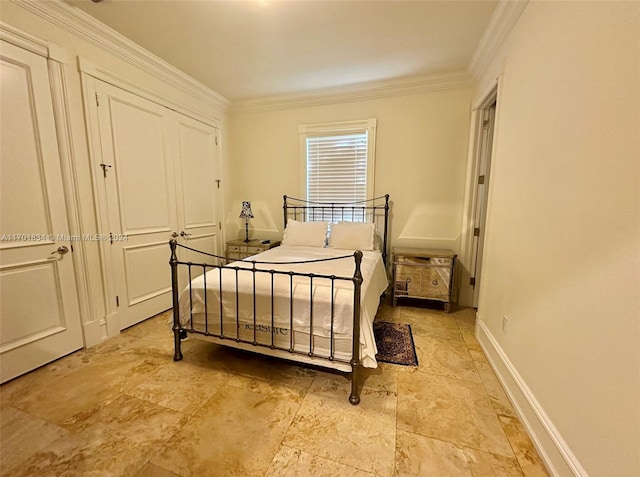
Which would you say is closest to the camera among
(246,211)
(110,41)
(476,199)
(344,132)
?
(110,41)

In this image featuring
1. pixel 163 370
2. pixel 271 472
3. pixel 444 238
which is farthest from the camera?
pixel 444 238

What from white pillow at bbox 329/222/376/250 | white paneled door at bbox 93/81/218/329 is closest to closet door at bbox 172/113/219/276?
white paneled door at bbox 93/81/218/329

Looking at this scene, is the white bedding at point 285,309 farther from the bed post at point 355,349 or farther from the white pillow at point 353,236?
the white pillow at point 353,236

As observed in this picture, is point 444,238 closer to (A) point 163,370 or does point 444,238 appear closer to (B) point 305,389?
(B) point 305,389

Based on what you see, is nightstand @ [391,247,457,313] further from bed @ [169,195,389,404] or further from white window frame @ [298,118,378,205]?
white window frame @ [298,118,378,205]

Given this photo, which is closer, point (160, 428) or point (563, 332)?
point (563, 332)

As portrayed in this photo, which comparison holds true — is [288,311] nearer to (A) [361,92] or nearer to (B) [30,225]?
(B) [30,225]

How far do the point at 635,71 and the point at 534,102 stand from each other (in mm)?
748

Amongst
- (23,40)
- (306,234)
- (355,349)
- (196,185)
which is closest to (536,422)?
(355,349)

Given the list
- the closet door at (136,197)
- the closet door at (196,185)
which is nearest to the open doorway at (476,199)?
the closet door at (196,185)

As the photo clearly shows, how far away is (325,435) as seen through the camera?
1401mm

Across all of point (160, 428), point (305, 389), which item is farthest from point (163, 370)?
point (305, 389)

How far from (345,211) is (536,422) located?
106 inches

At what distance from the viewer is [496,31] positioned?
207 centimetres
